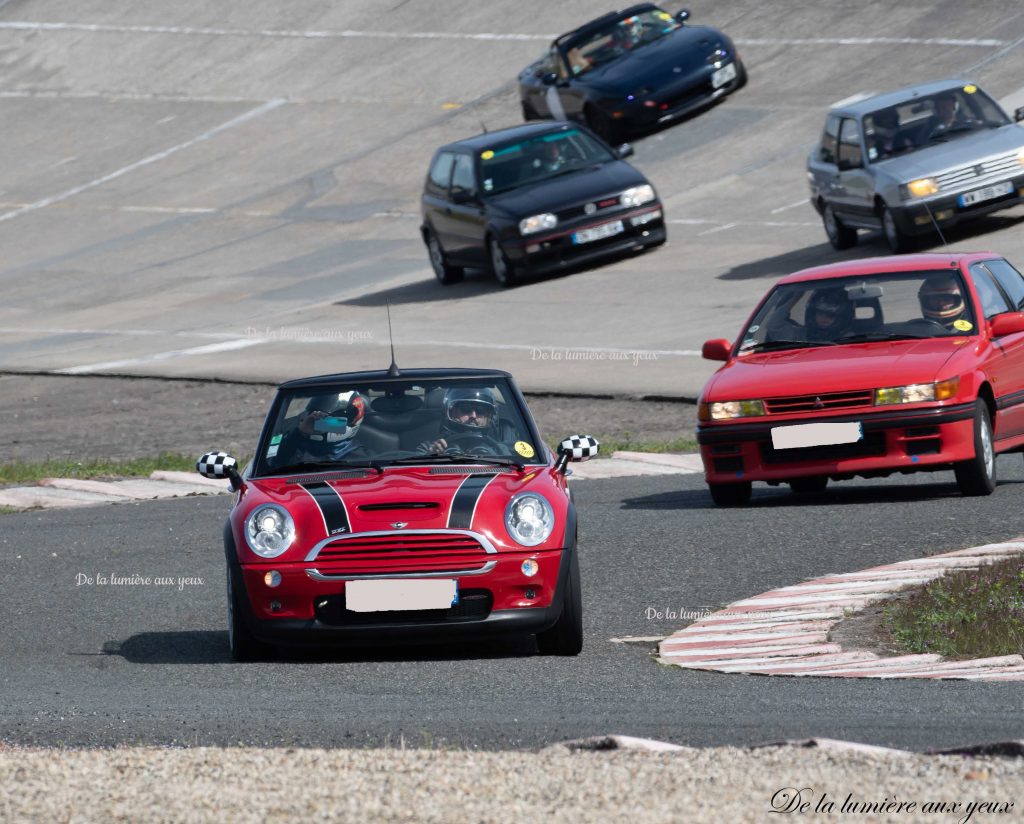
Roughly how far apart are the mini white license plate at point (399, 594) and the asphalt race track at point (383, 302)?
29cm

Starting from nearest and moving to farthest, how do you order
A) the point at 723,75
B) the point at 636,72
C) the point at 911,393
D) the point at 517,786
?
the point at 517,786 → the point at 911,393 → the point at 636,72 → the point at 723,75

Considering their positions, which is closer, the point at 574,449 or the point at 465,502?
the point at 465,502

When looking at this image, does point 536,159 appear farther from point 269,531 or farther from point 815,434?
point 269,531

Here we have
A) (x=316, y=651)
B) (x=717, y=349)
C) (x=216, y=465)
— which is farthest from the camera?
(x=717, y=349)

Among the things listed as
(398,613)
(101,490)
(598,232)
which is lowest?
(598,232)

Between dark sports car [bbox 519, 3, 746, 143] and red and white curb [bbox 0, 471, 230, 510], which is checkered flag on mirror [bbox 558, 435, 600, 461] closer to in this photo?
red and white curb [bbox 0, 471, 230, 510]

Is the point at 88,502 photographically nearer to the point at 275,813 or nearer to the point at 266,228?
the point at 275,813

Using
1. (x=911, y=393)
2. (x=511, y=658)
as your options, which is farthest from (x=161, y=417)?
(x=511, y=658)

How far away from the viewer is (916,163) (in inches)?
862

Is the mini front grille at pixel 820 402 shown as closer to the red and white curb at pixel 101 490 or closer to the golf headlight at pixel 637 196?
the red and white curb at pixel 101 490

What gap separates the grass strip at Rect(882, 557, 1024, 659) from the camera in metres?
8.21

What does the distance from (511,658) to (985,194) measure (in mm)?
14274

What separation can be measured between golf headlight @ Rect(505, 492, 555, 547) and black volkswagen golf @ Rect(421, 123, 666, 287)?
15.8 metres

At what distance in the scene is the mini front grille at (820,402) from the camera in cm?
1209
